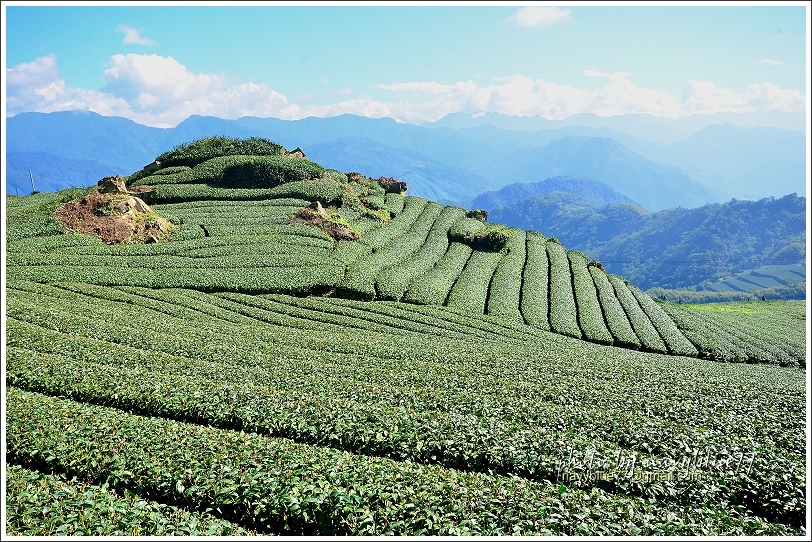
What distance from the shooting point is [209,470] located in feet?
36.6

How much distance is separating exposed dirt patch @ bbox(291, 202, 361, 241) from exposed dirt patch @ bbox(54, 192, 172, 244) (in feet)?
43.4

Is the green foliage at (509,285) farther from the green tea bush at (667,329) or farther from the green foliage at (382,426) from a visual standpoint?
the green foliage at (382,426)

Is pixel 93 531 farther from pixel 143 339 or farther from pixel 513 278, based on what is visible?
pixel 513 278

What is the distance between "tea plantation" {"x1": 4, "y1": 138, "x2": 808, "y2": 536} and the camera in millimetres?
10016

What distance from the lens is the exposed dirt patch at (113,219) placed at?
44.6m

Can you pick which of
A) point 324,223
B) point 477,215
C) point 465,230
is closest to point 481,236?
point 465,230

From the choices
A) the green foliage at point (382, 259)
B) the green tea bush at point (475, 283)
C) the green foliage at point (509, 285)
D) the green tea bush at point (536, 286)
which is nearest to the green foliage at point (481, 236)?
the green tea bush at point (475, 283)

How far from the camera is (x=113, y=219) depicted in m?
45.8

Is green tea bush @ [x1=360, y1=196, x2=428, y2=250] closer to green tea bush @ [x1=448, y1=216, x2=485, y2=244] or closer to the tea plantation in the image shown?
green tea bush @ [x1=448, y1=216, x2=485, y2=244]

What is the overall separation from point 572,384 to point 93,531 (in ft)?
59.3

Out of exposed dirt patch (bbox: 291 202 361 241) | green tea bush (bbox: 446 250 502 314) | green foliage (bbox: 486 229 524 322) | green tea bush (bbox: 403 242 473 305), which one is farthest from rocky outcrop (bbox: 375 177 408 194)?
exposed dirt patch (bbox: 291 202 361 241)

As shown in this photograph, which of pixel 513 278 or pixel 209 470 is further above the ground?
pixel 513 278

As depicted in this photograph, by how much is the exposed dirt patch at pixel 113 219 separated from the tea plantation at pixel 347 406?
5.25 ft

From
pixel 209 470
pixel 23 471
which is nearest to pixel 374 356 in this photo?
pixel 209 470
